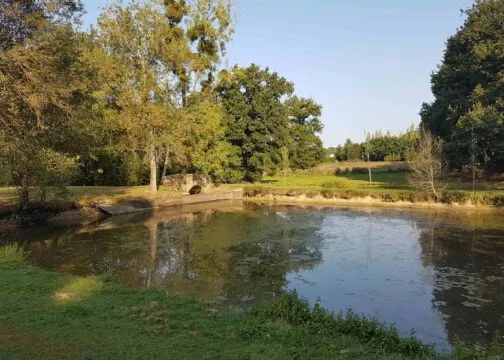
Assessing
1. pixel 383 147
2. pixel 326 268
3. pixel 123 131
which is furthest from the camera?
pixel 383 147

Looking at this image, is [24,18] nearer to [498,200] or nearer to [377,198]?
[377,198]

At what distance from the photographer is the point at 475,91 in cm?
3662

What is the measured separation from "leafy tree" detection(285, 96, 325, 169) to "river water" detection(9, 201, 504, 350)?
1238 inches

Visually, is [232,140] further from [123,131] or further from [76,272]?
[76,272]

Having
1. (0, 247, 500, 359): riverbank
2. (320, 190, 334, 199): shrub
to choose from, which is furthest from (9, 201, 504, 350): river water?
(320, 190, 334, 199): shrub

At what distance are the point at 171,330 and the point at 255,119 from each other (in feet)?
117

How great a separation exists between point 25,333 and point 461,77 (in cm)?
4296

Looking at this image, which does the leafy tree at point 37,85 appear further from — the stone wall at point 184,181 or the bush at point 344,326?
the stone wall at point 184,181

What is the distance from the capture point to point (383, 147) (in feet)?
223

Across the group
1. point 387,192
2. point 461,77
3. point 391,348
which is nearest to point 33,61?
point 391,348

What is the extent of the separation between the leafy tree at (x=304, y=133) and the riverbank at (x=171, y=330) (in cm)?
4795

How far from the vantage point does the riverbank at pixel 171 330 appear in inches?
248

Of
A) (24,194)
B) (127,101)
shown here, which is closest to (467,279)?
(24,194)

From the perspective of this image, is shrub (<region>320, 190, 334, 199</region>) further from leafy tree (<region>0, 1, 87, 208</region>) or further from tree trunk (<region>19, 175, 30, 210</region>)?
tree trunk (<region>19, 175, 30, 210</region>)
